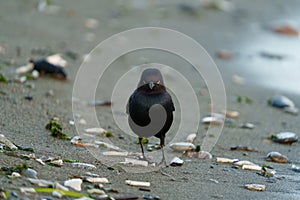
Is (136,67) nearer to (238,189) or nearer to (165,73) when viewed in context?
(165,73)

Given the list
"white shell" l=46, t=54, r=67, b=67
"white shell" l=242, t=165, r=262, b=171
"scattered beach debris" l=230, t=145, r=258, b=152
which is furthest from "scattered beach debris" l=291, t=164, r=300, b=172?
"white shell" l=46, t=54, r=67, b=67

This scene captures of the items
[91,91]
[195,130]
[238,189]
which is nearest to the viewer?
[238,189]

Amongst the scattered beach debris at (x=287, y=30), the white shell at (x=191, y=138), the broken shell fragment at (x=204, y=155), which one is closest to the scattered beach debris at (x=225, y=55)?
the scattered beach debris at (x=287, y=30)

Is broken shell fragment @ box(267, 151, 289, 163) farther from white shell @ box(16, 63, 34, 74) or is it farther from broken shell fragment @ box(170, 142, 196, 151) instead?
white shell @ box(16, 63, 34, 74)

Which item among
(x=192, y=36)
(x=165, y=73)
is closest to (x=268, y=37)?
(x=192, y=36)

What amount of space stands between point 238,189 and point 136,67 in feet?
14.8

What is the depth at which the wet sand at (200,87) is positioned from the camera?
17.0ft

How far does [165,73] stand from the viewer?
9.29 m

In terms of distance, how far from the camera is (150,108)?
5.88 m

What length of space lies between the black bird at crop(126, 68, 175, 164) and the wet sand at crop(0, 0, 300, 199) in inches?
17.7

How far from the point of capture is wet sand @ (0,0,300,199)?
5.18 meters

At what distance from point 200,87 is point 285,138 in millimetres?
2215

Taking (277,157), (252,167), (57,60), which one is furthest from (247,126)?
(57,60)

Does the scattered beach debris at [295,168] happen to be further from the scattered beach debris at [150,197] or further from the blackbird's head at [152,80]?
the scattered beach debris at [150,197]
